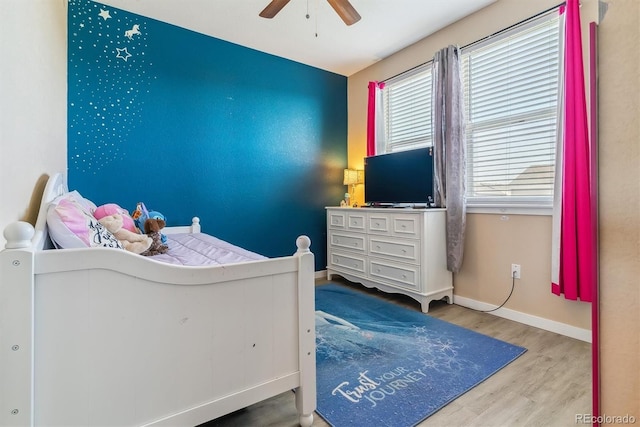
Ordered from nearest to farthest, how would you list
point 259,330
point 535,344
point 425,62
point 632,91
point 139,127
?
point 632,91, point 259,330, point 535,344, point 139,127, point 425,62

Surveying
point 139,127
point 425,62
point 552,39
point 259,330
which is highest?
point 425,62

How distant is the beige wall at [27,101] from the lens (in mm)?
1113

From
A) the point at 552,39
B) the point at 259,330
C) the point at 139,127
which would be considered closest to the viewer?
the point at 259,330

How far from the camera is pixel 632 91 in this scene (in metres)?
0.46

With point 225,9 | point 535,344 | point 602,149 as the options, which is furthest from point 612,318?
point 225,9

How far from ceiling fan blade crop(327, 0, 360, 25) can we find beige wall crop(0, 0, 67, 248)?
1.60 meters

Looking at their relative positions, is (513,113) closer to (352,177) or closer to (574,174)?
(574,174)

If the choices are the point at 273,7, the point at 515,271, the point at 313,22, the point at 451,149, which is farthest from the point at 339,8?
the point at 515,271

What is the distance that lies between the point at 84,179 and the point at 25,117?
4.70ft

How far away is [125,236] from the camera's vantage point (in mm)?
1742

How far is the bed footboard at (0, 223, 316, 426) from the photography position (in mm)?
862

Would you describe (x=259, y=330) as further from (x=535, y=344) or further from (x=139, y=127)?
(x=139, y=127)

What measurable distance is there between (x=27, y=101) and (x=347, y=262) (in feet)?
9.35

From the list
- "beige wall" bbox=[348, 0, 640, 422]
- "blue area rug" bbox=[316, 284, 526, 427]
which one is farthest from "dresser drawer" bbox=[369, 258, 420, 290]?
"beige wall" bbox=[348, 0, 640, 422]
